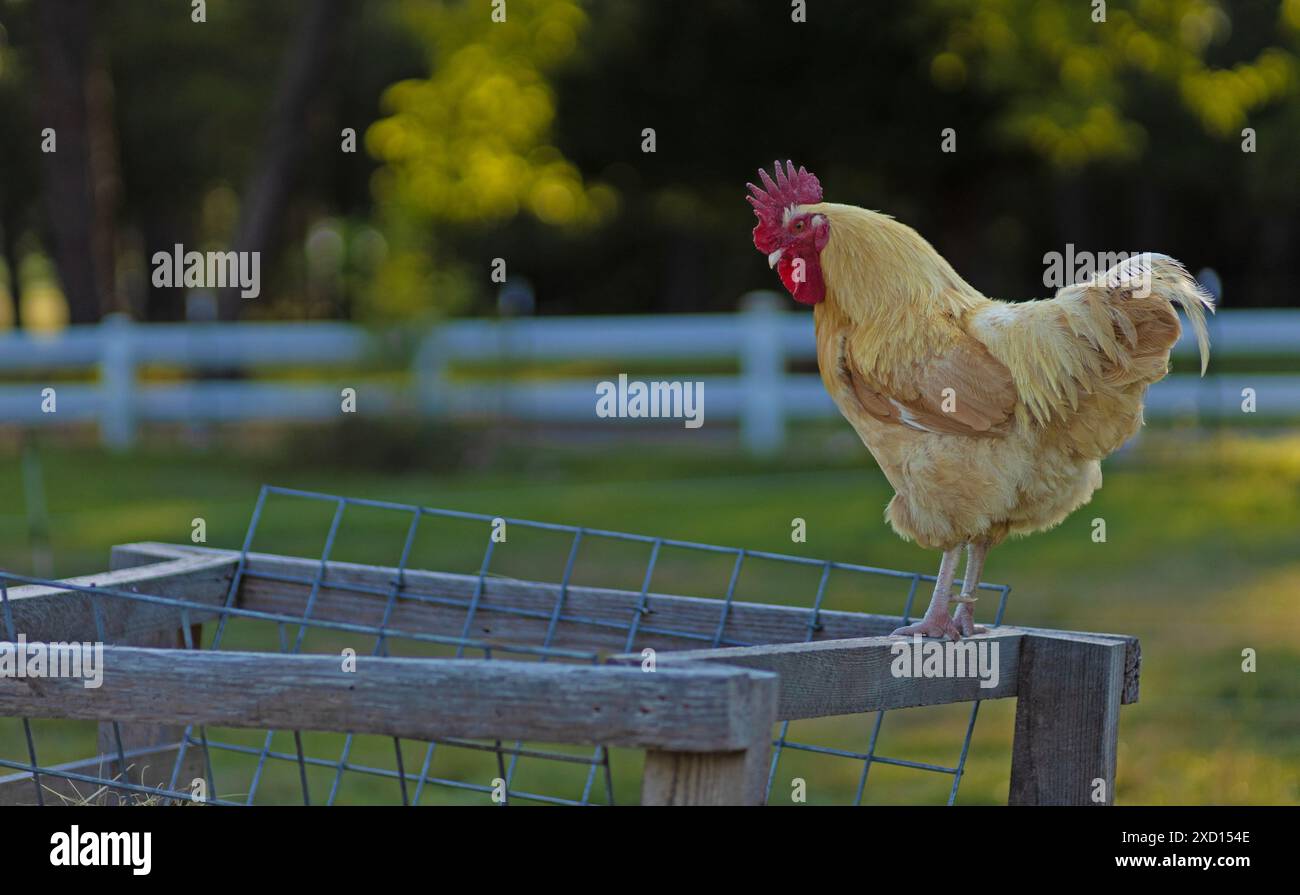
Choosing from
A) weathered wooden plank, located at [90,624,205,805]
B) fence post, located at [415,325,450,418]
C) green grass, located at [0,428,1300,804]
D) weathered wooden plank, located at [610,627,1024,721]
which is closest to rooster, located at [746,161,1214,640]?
weathered wooden plank, located at [610,627,1024,721]

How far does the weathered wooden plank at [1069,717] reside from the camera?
288 cm

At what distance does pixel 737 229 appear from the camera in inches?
987

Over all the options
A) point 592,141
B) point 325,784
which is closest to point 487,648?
point 325,784

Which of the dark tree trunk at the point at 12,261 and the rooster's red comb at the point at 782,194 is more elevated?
the dark tree trunk at the point at 12,261

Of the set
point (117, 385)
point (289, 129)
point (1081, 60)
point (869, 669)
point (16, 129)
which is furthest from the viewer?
point (16, 129)

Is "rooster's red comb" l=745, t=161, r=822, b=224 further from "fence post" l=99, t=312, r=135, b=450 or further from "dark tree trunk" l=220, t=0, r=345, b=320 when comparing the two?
"dark tree trunk" l=220, t=0, r=345, b=320

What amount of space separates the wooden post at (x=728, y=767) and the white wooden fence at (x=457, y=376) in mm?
11601

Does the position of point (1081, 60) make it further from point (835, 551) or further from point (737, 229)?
point (737, 229)

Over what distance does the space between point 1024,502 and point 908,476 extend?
22 cm

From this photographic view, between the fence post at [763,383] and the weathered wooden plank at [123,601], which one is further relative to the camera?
the fence post at [763,383]

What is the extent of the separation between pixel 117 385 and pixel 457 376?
327 centimetres

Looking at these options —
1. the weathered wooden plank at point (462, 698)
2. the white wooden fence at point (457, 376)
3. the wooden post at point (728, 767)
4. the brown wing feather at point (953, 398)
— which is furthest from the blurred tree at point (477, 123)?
the wooden post at point (728, 767)

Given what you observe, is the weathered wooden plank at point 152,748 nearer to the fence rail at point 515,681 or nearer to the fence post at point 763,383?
the fence rail at point 515,681

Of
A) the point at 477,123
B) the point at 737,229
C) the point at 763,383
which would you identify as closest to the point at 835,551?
the point at 763,383
